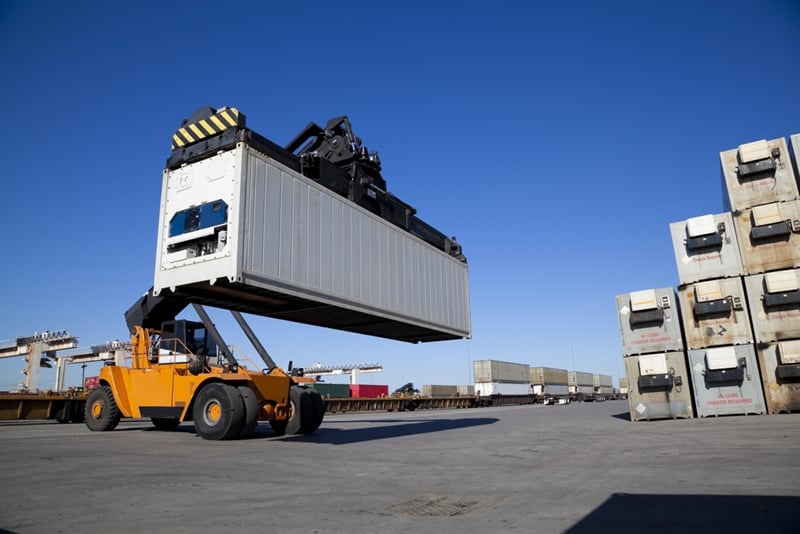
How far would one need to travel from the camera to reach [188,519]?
4.09 metres

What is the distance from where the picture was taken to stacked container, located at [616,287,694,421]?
1480 centimetres

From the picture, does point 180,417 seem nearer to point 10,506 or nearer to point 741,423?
point 10,506

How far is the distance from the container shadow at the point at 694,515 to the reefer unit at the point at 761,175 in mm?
13491

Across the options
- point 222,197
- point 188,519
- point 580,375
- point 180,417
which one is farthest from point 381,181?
point 580,375

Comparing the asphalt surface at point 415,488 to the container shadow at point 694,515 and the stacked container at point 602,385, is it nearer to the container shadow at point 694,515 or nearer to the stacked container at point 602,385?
the container shadow at point 694,515

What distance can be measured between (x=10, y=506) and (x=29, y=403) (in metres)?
16.5

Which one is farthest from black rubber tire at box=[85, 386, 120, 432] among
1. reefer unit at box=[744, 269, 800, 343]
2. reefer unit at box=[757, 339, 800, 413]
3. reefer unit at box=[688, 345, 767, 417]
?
reefer unit at box=[744, 269, 800, 343]

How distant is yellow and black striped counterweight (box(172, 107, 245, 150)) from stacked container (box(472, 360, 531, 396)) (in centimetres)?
4967

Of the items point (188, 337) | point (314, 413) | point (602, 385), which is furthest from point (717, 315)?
point (602, 385)

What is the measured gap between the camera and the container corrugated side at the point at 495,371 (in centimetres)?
5578

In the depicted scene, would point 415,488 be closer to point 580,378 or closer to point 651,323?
point 651,323

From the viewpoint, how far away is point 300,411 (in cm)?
1270

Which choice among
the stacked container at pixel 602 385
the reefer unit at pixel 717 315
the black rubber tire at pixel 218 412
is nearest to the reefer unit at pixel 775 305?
the reefer unit at pixel 717 315

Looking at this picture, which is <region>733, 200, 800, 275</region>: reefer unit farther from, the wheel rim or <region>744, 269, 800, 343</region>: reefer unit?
the wheel rim
